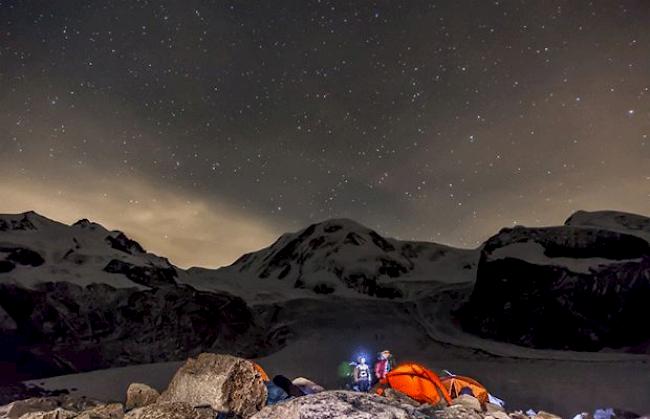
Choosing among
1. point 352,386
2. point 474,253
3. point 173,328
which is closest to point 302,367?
point 173,328

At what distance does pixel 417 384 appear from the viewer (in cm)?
981

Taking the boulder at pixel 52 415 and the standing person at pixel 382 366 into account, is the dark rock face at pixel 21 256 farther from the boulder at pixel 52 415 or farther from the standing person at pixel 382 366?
the boulder at pixel 52 415

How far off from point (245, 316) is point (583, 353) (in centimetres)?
5273

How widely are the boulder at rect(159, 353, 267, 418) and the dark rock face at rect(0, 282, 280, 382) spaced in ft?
167

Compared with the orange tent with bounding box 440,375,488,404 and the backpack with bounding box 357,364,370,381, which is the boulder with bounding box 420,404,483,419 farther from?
the backpack with bounding box 357,364,370,381

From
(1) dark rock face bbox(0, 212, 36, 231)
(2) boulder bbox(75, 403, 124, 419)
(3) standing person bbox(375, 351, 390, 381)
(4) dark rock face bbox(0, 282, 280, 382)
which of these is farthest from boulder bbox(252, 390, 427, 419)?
(1) dark rock face bbox(0, 212, 36, 231)

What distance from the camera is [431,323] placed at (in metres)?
80.6

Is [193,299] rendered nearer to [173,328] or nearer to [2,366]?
[173,328]

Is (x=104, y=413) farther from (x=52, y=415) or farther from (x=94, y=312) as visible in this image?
(x=94, y=312)

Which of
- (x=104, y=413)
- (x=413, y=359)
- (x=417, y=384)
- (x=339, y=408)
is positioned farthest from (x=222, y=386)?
(x=413, y=359)

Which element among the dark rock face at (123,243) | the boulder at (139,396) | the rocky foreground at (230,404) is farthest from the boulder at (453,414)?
the dark rock face at (123,243)

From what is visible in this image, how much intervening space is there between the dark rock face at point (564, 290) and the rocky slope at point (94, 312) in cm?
3901

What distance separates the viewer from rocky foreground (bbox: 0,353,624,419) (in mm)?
4359

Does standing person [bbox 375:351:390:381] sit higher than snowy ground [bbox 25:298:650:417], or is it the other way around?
standing person [bbox 375:351:390:381]
